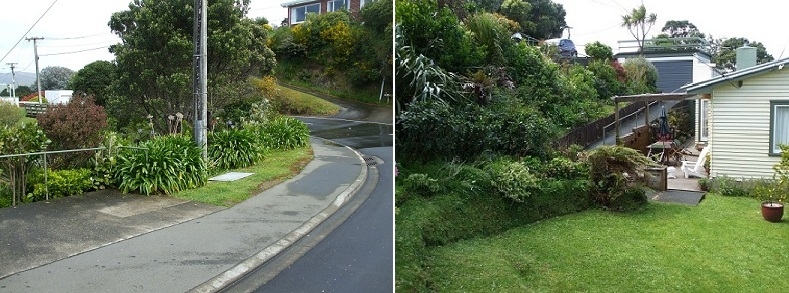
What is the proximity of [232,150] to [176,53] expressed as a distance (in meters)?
0.53

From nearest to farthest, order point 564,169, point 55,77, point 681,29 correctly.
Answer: point 681,29
point 55,77
point 564,169

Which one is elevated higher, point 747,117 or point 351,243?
point 747,117

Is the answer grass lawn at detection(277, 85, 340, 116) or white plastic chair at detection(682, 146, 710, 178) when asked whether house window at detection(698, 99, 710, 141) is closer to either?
white plastic chair at detection(682, 146, 710, 178)

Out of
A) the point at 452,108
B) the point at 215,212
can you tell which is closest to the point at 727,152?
the point at 452,108

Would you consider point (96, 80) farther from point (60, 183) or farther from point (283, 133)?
point (283, 133)

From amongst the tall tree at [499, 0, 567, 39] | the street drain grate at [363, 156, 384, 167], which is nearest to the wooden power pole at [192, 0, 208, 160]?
the street drain grate at [363, 156, 384, 167]

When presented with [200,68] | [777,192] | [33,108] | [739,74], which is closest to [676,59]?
[739,74]

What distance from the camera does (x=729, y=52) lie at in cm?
220

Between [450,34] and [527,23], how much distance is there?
51 cm

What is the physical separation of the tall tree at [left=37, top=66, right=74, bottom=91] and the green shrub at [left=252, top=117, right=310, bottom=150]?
0.86 meters

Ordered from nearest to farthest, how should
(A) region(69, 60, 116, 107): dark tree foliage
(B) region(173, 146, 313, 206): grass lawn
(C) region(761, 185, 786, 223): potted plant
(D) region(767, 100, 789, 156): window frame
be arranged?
(D) region(767, 100, 789, 156): window frame < (C) region(761, 185, 786, 223): potted plant < (A) region(69, 60, 116, 107): dark tree foliage < (B) region(173, 146, 313, 206): grass lawn

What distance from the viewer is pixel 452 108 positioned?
275 cm

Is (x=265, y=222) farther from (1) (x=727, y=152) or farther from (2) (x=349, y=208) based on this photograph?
(1) (x=727, y=152)

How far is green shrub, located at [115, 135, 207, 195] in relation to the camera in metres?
2.84
